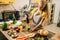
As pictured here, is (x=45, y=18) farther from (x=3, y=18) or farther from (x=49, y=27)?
(x=3, y=18)

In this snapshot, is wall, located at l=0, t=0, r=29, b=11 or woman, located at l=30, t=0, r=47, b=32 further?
wall, located at l=0, t=0, r=29, b=11

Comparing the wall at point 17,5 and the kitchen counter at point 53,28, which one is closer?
the kitchen counter at point 53,28

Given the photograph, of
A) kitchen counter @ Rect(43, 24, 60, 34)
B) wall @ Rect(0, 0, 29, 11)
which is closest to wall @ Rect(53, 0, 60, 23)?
kitchen counter @ Rect(43, 24, 60, 34)

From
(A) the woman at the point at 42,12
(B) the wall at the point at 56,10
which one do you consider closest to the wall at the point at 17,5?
(A) the woman at the point at 42,12

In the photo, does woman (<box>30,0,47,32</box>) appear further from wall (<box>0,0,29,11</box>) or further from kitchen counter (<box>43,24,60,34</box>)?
wall (<box>0,0,29,11</box>)

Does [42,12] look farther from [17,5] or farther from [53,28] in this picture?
[17,5]

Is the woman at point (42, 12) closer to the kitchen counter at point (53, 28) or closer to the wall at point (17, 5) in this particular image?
the kitchen counter at point (53, 28)

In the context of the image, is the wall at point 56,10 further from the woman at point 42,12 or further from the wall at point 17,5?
the wall at point 17,5

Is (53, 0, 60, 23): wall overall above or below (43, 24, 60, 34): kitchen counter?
above

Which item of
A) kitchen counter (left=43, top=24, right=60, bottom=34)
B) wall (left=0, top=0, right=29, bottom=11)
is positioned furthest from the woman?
wall (left=0, top=0, right=29, bottom=11)

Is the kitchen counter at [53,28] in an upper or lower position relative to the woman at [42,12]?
lower

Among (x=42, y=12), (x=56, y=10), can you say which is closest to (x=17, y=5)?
(x=42, y=12)

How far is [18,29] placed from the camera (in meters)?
1.23

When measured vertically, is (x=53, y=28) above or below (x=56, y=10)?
below
